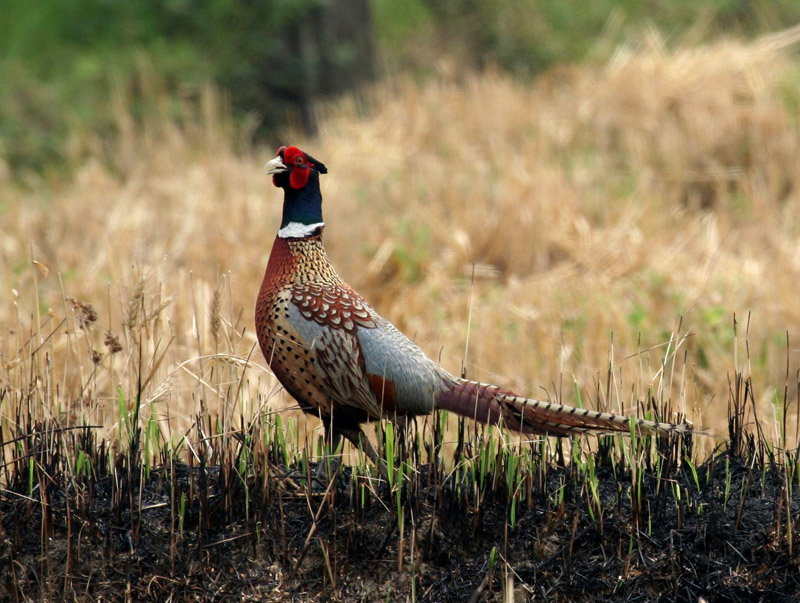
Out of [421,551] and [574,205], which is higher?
[574,205]

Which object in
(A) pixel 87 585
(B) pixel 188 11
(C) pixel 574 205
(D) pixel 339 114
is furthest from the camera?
(B) pixel 188 11

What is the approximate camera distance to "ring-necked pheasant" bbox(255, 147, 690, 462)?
10.9 feet

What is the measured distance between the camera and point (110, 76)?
12.5 meters

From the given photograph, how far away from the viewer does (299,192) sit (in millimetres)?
3471

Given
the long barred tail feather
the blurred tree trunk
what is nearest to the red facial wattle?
the long barred tail feather

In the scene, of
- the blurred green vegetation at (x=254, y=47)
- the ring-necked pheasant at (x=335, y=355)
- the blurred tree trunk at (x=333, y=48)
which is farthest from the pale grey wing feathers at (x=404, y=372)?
the blurred tree trunk at (x=333, y=48)

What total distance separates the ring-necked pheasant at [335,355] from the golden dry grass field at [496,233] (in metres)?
0.23

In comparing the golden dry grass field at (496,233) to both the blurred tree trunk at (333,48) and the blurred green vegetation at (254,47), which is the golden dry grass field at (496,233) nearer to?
the blurred tree trunk at (333,48)

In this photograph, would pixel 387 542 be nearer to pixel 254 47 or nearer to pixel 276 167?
pixel 276 167

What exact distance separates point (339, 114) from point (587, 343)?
6071 millimetres

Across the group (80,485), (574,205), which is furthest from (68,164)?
(80,485)

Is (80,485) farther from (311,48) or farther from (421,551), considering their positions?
(311,48)

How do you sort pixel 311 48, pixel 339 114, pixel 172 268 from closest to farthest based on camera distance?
pixel 172 268 → pixel 339 114 → pixel 311 48

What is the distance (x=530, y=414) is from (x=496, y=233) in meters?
4.35
